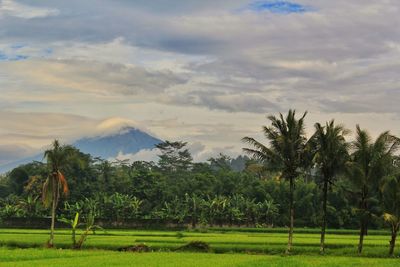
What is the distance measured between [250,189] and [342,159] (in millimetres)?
46756

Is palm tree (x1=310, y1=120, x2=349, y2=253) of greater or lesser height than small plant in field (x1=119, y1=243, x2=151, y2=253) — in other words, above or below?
above

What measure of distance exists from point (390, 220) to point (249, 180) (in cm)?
5425

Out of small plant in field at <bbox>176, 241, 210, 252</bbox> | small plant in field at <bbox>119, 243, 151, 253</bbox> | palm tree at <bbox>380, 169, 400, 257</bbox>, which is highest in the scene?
palm tree at <bbox>380, 169, 400, 257</bbox>

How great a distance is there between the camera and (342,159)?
37.7m

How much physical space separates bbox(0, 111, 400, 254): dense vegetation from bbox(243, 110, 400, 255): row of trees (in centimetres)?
7

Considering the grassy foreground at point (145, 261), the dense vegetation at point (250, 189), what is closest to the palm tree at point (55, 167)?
the dense vegetation at point (250, 189)

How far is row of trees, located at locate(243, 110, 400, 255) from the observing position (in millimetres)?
36781

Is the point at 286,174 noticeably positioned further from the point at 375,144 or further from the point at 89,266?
the point at 89,266

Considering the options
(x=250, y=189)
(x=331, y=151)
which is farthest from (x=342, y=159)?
(x=250, y=189)

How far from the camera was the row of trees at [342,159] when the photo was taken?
36781mm

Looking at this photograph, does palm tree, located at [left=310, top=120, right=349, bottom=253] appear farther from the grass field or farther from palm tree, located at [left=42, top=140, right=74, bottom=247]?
palm tree, located at [left=42, top=140, right=74, bottom=247]

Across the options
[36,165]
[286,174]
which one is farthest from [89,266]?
[36,165]

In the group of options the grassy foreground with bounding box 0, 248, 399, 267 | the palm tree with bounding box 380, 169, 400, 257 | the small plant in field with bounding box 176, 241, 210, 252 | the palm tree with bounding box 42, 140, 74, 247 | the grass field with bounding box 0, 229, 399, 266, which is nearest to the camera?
the grassy foreground with bounding box 0, 248, 399, 267

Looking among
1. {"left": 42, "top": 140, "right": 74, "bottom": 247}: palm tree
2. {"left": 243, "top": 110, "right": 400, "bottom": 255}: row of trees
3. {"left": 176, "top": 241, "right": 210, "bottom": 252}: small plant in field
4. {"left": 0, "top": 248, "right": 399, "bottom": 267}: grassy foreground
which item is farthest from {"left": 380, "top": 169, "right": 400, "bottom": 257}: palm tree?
{"left": 42, "top": 140, "right": 74, "bottom": 247}: palm tree
